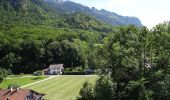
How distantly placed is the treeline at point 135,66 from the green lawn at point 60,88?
8.79 metres

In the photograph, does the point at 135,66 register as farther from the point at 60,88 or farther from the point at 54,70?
the point at 54,70

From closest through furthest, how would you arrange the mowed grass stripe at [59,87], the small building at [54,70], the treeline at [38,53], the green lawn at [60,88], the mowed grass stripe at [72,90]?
the mowed grass stripe at [72,90] → the green lawn at [60,88] → the mowed grass stripe at [59,87] → the small building at [54,70] → the treeline at [38,53]

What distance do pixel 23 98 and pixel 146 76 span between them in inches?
824

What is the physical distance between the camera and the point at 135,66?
214ft

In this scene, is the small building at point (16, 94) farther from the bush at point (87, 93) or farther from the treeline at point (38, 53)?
the treeline at point (38, 53)

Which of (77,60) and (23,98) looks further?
(77,60)

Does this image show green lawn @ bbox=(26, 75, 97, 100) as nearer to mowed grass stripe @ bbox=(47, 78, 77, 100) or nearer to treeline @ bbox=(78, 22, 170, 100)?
mowed grass stripe @ bbox=(47, 78, 77, 100)

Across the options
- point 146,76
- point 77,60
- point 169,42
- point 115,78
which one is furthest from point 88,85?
point 77,60

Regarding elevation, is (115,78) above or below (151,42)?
below

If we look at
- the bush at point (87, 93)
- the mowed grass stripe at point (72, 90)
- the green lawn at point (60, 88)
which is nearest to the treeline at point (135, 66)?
Result: the bush at point (87, 93)

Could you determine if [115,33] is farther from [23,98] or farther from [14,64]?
[14,64]

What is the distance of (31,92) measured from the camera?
68938 mm

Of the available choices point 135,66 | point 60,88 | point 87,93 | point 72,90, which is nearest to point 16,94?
point 87,93

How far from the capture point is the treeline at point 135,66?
2479 inches
